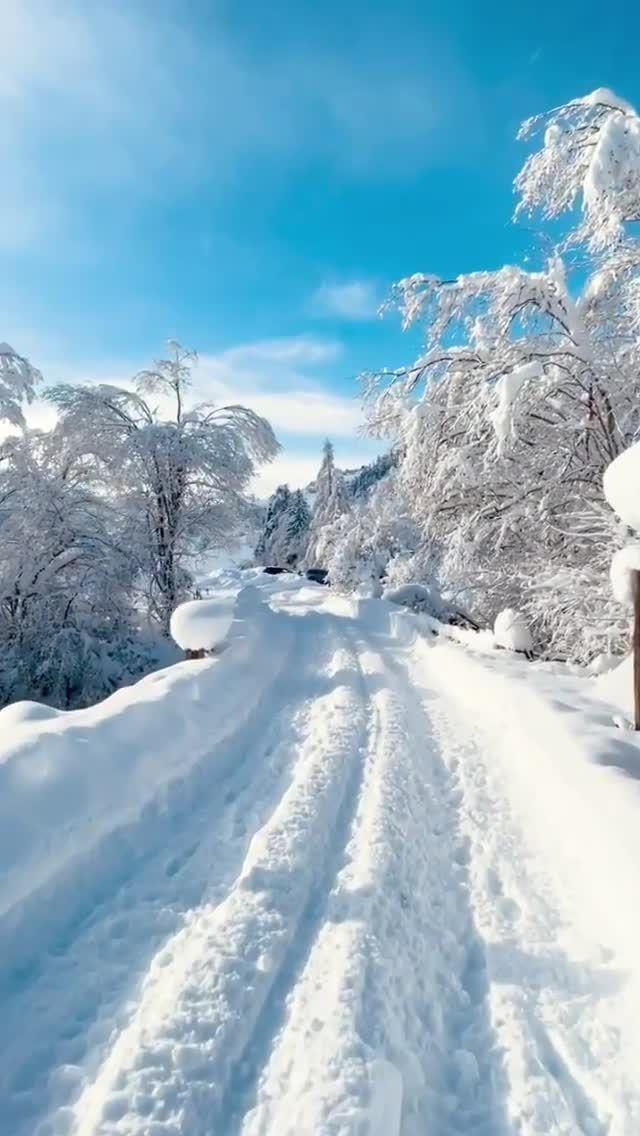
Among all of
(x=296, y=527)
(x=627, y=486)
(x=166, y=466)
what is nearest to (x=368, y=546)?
(x=166, y=466)

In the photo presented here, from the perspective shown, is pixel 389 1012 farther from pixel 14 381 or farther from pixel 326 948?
pixel 14 381

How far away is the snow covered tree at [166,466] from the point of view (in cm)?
1555

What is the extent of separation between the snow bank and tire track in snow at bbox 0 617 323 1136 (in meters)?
0.23

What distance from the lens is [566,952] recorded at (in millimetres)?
2998

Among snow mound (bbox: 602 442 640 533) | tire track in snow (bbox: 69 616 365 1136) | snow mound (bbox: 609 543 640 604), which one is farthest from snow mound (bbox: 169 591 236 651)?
snow mound (bbox: 602 442 640 533)

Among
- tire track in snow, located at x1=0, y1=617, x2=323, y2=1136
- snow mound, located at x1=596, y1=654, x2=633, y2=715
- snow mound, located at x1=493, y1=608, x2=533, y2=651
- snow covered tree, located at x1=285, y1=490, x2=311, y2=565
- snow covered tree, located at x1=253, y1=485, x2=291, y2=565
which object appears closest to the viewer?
tire track in snow, located at x1=0, y1=617, x2=323, y2=1136

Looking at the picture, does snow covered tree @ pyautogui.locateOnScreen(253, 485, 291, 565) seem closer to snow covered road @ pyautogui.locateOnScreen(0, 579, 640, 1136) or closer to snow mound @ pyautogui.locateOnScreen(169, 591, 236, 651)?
snow mound @ pyautogui.locateOnScreen(169, 591, 236, 651)

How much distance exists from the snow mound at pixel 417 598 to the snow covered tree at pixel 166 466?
18.6 feet

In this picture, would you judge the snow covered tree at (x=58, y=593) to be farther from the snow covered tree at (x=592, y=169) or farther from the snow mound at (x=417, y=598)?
the snow covered tree at (x=592, y=169)

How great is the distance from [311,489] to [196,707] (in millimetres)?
50695

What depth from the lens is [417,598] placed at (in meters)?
18.4

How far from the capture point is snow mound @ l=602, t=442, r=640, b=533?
172 inches

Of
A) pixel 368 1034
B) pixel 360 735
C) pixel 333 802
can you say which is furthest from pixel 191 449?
pixel 368 1034

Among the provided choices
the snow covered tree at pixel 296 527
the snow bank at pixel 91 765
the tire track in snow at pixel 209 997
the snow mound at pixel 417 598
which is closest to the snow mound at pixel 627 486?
the tire track in snow at pixel 209 997
